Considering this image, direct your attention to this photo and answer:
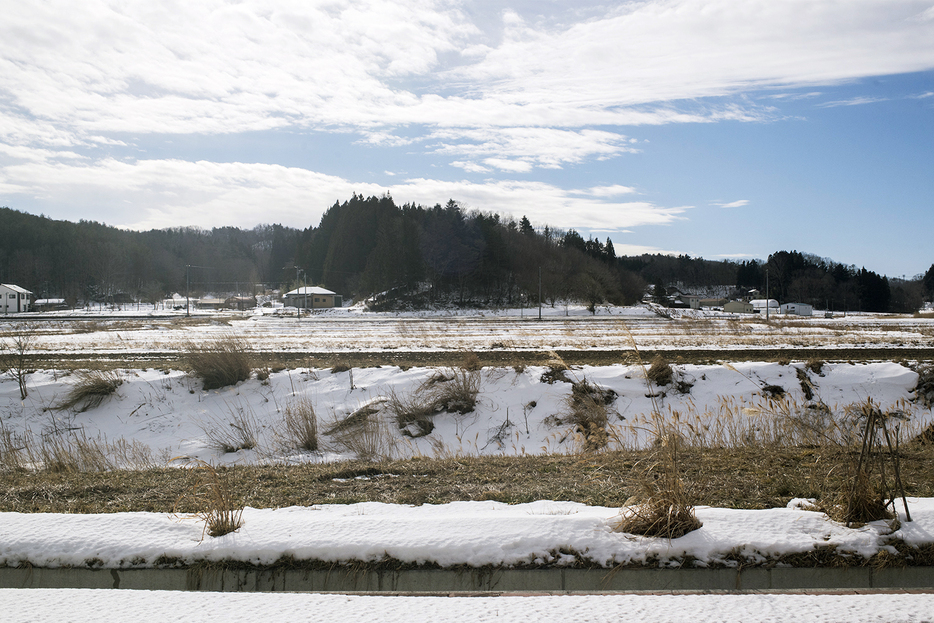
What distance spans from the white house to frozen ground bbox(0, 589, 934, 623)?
380 ft

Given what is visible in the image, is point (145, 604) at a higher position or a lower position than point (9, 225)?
lower

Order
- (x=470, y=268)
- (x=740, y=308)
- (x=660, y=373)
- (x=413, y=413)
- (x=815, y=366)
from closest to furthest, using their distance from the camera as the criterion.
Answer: (x=413, y=413) < (x=660, y=373) < (x=815, y=366) < (x=470, y=268) < (x=740, y=308)

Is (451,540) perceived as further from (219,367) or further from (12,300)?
(12,300)

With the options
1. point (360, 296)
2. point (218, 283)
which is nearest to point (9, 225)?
point (218, 283)

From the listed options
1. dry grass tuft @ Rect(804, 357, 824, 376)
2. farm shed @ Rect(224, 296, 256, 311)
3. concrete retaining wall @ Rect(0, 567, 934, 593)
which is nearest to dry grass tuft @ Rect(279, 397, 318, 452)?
concrete retaining wall @ Rect(0, 567, 934, 593)

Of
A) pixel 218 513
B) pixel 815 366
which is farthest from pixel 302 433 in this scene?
pixel 815 366

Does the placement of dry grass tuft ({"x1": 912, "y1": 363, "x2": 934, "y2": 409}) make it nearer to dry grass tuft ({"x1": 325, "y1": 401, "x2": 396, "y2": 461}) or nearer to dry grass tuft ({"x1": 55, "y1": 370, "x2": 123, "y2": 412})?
dry grass tuft ({"x1": 325, "y1": 401, "x2": 396, "y2": 461})

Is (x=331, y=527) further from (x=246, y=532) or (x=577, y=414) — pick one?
(x=577, y=414)

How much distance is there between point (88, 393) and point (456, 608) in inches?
642

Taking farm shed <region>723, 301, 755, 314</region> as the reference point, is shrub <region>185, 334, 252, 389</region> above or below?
below

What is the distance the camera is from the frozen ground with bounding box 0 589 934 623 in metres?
3.46

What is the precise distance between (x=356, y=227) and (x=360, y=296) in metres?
23.6

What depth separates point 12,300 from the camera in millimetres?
93375

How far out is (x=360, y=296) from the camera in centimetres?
10738
